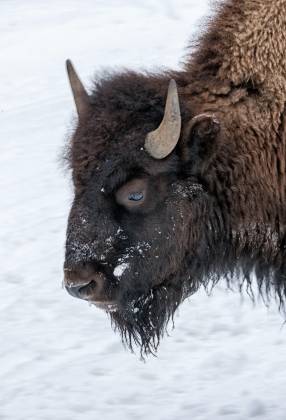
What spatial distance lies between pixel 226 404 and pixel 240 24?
7.25 ft

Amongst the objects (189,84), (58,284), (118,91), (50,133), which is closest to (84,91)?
(118,91)

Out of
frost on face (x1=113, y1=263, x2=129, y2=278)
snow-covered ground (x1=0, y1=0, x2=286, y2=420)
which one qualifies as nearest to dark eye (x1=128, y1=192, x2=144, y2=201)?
frost on face (x1=113, y1=263, x2=129, y2=278)

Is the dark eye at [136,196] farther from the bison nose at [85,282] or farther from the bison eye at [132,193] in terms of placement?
the bison nose at [85,282]

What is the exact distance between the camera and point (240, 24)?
5055 millimetres

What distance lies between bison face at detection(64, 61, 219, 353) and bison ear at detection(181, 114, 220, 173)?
0.5 inches

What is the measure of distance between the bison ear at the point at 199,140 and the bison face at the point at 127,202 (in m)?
0.01

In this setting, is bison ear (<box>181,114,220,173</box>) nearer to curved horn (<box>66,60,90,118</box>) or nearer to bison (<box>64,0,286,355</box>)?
bison (<box>64,0,286,355</box>)

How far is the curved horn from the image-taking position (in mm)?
5007

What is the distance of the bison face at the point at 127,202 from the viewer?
4723 mm

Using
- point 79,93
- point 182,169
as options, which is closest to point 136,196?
point 182,169

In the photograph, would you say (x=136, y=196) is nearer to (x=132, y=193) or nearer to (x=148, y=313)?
(x=132, y=193)

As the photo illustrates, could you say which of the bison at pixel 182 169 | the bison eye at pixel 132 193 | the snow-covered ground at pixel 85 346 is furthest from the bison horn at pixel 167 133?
the snow-covered ground at pixel 85 346

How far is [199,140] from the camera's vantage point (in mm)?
4883

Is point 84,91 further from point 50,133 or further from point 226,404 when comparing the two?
point 50,133
